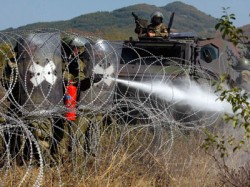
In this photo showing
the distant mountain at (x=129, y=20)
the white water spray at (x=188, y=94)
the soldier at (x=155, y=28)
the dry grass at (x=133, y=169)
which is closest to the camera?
the dry grass at (x=133, y=169)

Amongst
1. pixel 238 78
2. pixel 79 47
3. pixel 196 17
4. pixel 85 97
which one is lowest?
pixel 196 17

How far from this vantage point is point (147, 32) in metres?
11.5

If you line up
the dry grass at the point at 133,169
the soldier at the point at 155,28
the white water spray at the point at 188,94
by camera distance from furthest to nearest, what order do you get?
the soldier at the point at 155,28 → the white water spray at the point at 188,94 → the dry grass at the point at 133,169

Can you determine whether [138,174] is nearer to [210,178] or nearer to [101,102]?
[210,178]

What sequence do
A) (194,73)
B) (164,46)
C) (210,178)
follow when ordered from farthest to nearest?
(164,46) < (194,73) < (210,178)

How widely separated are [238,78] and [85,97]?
5601 mm

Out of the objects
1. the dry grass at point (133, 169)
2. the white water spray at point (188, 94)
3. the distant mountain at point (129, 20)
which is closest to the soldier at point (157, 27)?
the white water spray at point (188, 94)

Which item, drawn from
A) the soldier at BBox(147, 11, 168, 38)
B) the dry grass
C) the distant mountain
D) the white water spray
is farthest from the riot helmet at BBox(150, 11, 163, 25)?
the distant mountain

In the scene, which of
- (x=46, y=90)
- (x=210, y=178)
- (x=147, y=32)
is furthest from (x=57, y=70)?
Result: (x=147, y=32)

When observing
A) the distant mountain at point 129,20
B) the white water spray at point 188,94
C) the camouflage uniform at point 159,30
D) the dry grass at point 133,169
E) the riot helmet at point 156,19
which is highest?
the riot helmet at point 156,19

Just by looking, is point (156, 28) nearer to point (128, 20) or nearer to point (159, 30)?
point (159, 30)

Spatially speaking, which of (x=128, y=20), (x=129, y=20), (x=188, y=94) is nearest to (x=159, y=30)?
(x=188, y=94)

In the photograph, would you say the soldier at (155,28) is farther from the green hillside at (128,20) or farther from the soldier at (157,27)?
the green hillside at (128,20)

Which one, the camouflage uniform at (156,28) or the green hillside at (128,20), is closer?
the camouflage uniform at (156,28)
